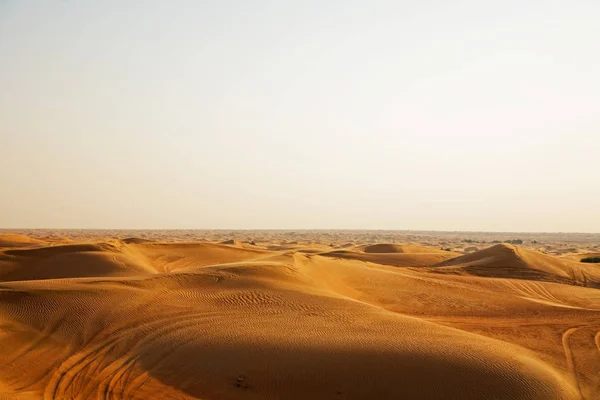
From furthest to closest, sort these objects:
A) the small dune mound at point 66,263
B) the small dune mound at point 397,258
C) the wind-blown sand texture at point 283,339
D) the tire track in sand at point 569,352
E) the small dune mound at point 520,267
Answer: the small dune mound at point 397,258
the small dune mound at point 520,267
the small dune mound at point 66,263
the tire track in sand at point 569,352
the wind-blown sand texture at point 283,339

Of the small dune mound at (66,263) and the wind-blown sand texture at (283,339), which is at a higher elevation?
the small dune mound at (66,263)

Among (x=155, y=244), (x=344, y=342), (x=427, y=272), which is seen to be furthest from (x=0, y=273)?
(x=427, y=272)

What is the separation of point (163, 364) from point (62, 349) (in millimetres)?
2389

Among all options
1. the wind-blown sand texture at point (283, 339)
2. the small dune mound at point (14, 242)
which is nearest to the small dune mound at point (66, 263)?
the wind-blown sand texture at point (283, 339)

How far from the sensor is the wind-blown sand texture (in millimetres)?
8703

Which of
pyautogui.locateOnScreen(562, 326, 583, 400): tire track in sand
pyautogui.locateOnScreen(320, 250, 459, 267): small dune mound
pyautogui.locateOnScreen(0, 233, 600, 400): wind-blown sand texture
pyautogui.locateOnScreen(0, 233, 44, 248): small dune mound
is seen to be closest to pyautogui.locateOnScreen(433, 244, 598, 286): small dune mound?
pyautogui.locateOnScreen(320, 250, 459, 267): small dune mound

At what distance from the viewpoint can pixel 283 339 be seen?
34.7 ft

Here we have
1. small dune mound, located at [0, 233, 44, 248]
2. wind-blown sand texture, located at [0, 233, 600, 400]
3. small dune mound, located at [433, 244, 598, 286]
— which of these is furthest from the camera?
small dune mound, located at [0, 233, 44, 248]

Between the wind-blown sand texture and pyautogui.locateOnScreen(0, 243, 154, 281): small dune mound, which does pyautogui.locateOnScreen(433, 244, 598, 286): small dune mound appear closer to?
the wind-blown sand texture

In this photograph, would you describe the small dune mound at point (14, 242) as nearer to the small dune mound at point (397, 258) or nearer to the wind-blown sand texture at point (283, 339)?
the small dune mound at point (397, 258)

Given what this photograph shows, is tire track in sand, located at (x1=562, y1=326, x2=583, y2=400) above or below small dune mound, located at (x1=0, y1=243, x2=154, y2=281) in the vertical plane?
below

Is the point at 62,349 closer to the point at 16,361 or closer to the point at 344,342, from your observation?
the point at 16,361

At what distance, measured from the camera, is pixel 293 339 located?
10586 millimetres

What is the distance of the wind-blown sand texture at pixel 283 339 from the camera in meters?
8.70
